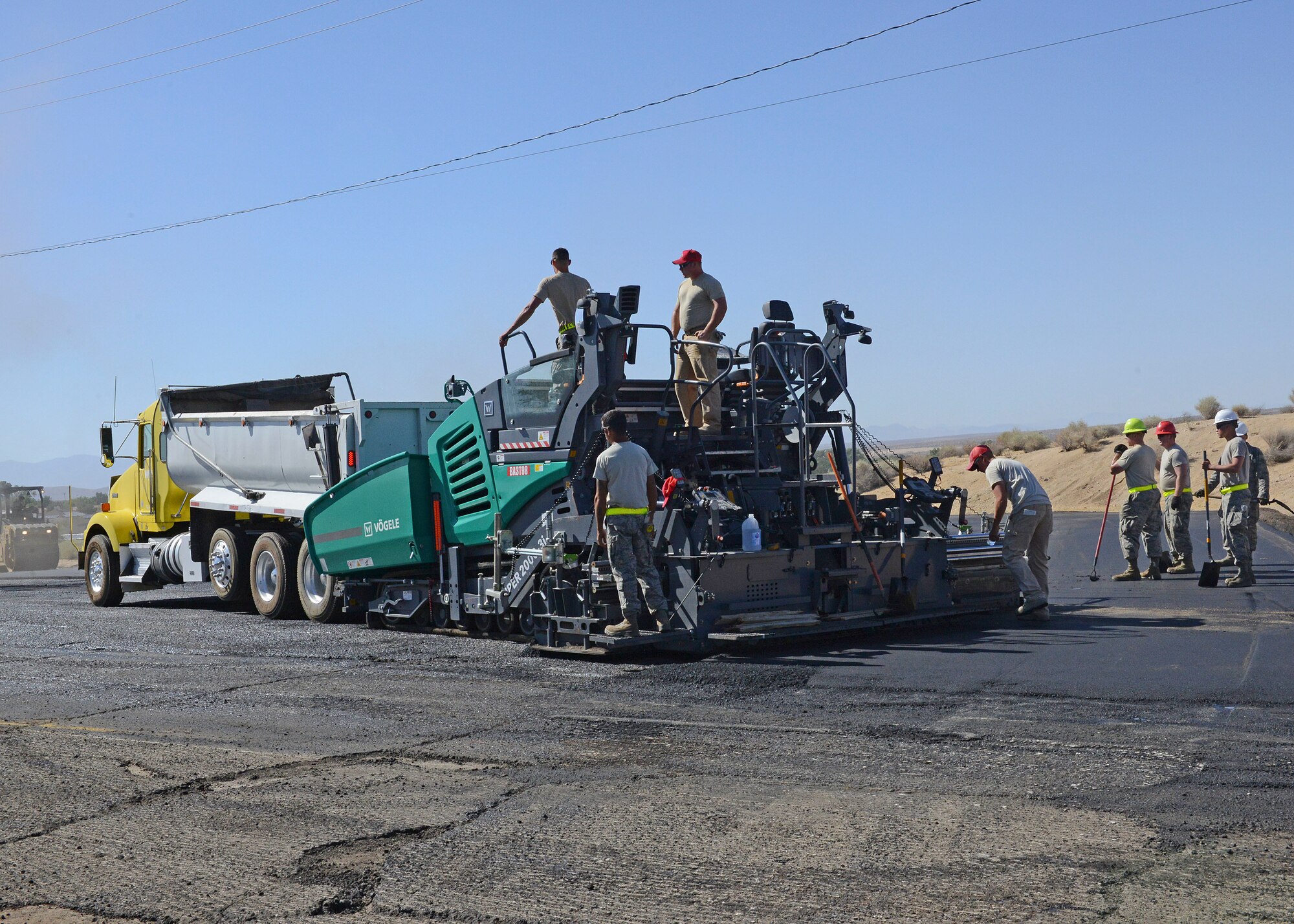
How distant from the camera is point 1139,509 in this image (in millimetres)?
15148

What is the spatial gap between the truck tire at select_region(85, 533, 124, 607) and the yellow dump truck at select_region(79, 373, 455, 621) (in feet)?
0.07

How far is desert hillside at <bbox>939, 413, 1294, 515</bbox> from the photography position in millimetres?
41156

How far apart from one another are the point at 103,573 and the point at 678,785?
14674mm

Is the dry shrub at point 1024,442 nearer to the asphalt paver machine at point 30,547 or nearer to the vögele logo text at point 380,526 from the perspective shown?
the asphalt paver machine at point 30,547

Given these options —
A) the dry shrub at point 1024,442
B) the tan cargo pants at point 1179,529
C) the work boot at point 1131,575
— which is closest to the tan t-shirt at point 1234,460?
the tan cargo pants at point 1179,529

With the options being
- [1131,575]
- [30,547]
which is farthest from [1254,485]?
[30,547]

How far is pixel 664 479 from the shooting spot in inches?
425

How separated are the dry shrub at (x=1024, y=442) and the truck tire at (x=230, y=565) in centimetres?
4409

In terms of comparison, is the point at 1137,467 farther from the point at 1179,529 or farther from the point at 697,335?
the point at 697,335

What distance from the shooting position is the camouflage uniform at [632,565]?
9852 mm

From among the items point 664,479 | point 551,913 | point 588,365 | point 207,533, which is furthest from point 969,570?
point 207,533

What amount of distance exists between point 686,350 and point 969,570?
10.7 feet

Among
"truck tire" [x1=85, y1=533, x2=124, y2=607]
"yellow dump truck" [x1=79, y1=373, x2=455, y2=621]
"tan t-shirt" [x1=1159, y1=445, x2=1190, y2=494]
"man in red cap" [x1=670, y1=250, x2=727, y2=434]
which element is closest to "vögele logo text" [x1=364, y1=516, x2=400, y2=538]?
"yellow dump truck" [x1=79, y1=373, x2=455, y2=621]

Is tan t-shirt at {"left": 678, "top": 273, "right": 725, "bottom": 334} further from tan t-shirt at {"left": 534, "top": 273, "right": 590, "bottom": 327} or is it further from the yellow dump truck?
the yellow dump truck
